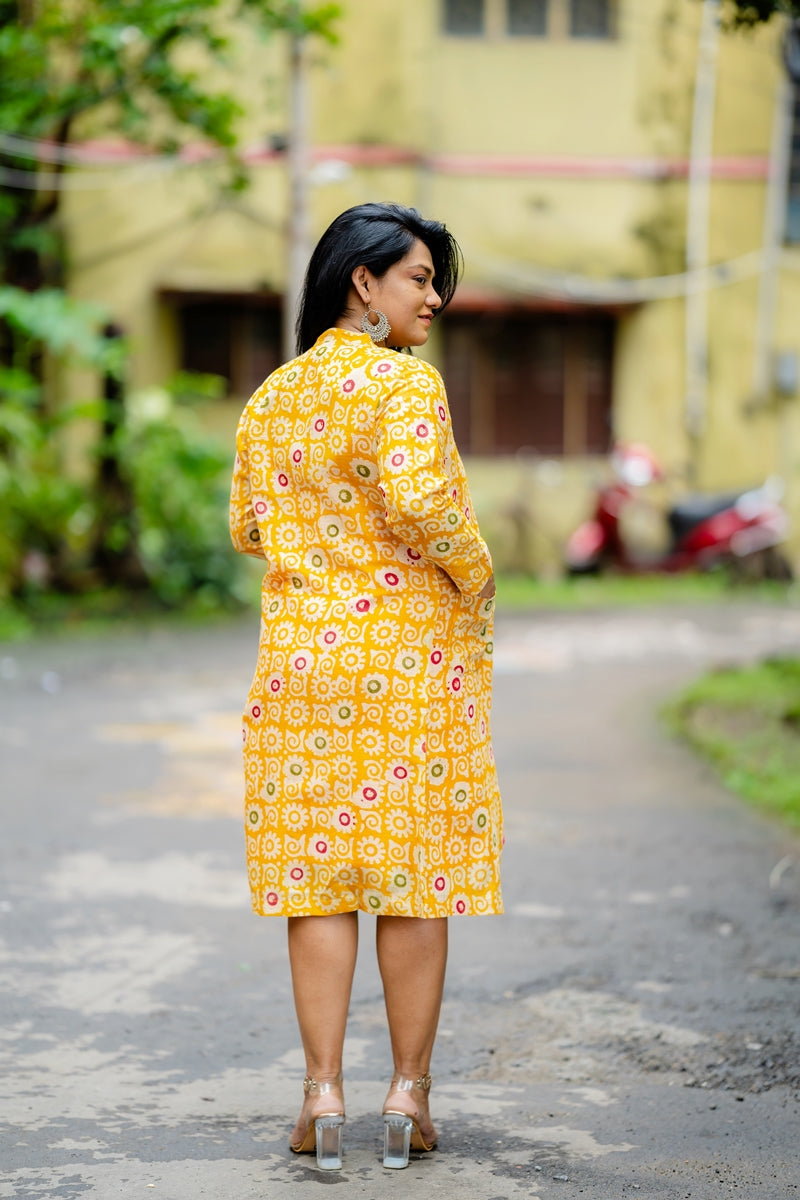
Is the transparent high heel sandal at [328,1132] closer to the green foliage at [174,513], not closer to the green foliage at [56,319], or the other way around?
the green foliage at [56,319]

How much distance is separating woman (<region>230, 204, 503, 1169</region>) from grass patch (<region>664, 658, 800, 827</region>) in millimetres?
3287

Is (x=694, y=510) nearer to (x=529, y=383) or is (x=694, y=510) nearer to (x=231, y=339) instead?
(x=529, y=383)

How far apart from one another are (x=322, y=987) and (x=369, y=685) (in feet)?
2.01

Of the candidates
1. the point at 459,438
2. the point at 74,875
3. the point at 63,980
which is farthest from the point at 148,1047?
the point at 459,438

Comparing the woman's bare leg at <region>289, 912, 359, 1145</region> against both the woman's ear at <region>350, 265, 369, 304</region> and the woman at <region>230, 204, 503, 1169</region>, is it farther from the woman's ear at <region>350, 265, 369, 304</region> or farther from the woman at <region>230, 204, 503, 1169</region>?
the woman's ear at <region>350, 265, 369, 304</region>

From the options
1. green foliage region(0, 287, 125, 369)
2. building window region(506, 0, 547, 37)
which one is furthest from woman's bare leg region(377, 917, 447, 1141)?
building window region(506, 0, 547, 37)

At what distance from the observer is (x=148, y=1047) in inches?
152

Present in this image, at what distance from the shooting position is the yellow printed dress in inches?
124

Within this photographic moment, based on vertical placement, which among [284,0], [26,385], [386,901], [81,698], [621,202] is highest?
[284,0]

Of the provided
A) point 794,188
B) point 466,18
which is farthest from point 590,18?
point 794,188

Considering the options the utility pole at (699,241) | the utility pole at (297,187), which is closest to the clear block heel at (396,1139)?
the utility pole at (297,187)

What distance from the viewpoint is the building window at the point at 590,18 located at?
56.4 ft

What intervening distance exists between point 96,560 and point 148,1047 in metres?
10.2

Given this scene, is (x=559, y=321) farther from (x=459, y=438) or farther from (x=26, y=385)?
(x=26, y=385)
